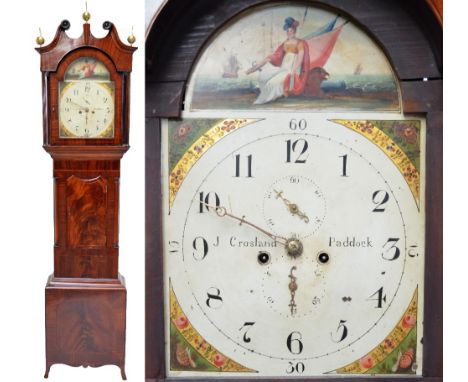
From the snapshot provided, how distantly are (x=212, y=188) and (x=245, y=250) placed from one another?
0.89 feet

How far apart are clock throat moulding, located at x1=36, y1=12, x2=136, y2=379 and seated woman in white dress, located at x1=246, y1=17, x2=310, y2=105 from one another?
0.52 m

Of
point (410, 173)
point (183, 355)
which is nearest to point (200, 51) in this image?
point (410, 173)

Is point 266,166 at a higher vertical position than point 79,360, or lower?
higher

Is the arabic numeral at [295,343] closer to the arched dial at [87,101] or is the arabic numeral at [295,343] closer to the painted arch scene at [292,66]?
the painted arch scene at [292,66]

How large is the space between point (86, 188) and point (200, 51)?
2.26 ft

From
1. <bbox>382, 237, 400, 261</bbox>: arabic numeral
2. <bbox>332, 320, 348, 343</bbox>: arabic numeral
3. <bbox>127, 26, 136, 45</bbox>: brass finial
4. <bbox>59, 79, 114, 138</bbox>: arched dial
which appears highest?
<bbox>127, 26, 136, 45</bbox>: brass finial

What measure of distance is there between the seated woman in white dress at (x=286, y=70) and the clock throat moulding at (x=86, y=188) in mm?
518

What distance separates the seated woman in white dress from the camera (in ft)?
11.9

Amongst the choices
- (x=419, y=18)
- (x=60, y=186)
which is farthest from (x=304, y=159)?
(x=60, y=186)

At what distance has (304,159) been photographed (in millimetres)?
3635

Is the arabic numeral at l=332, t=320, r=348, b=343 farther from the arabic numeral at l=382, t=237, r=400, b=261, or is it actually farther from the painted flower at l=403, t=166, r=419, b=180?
the painted flower at l=403, t=166, r=419, b=180

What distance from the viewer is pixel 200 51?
359 centimetres

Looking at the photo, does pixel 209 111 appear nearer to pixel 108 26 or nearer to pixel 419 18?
A: pixel 108 26

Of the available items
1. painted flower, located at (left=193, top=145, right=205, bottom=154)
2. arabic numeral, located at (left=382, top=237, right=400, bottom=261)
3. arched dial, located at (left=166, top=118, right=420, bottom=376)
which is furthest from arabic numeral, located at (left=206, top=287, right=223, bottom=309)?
arabic numeral, located at (left=382, top=237, right=400, bottom=261)
